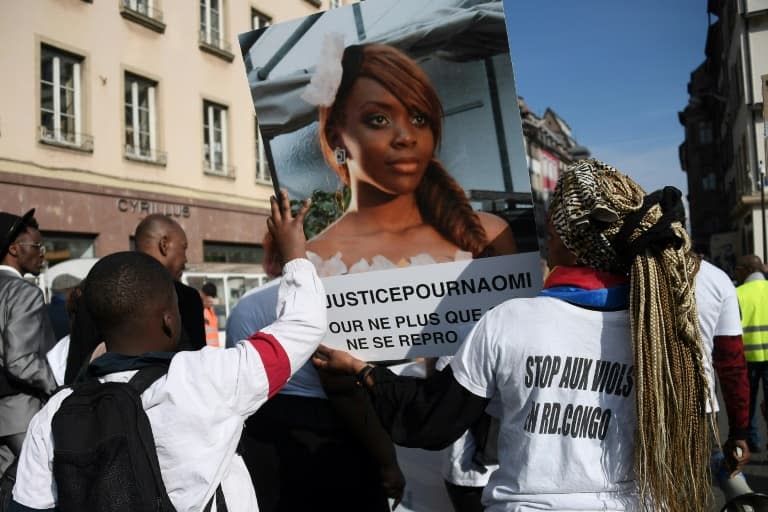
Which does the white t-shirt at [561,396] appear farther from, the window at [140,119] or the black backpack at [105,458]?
the window at [140,119]

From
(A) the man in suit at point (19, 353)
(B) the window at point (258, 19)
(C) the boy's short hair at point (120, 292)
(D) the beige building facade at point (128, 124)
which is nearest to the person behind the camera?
(C) the boy's short hair at point (120, 292)

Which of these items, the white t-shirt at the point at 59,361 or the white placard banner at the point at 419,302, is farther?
the white t-shirt at the point at 59,361

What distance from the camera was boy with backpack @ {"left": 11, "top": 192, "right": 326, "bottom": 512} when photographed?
5.41ft

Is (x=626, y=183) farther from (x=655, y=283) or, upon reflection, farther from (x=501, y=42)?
(x=501, y=42)

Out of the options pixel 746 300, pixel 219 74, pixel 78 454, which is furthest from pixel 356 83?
pixel 219 74

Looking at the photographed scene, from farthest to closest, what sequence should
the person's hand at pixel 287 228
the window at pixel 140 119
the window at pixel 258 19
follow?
the window at pixel 258 19 → the window at pixel 140 119 → the person's hand at pixel 287 228

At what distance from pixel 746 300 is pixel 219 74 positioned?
50.2 ft

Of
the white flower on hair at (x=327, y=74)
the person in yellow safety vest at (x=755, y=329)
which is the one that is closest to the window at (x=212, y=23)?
the person in yellow safety vest at (x=755, y=329)

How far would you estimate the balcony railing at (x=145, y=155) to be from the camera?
53.1 ft

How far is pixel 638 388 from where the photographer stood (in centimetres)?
170

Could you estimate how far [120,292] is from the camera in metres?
1.88

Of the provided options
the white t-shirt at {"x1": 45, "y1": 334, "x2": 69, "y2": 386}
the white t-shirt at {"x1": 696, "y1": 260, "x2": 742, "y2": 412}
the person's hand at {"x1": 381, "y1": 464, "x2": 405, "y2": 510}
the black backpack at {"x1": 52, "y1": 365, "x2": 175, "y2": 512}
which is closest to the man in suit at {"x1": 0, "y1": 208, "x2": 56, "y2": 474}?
the white t-shirt at {"x1": 45, "y1": 334, "x2": 69, "y2": 386}

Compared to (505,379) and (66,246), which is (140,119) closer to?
(66,246)

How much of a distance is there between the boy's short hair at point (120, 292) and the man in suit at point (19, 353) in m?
2.15
